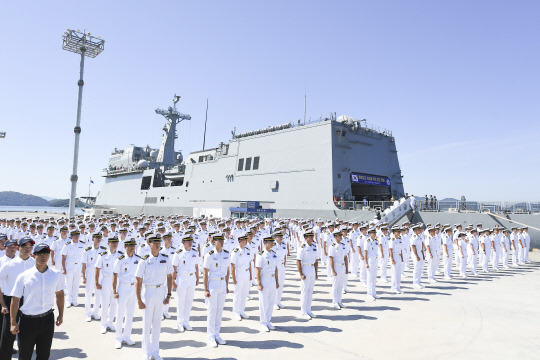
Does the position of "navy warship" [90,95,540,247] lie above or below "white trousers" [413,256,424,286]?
above

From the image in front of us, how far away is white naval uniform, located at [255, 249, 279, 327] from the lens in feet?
20.9

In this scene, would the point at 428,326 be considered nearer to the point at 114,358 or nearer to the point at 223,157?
the point at 114,358

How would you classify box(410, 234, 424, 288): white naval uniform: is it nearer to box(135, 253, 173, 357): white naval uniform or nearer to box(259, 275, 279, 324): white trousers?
box(259, 275, 279, 324): white trousers

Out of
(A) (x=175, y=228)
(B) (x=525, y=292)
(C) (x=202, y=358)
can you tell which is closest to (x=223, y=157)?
(A) (x=175, y=228)

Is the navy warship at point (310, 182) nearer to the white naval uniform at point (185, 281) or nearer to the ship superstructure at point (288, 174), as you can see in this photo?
the ship superstructure at point (288, 174)

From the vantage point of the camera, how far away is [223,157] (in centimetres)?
3039

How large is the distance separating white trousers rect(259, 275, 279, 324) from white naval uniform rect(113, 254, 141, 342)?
88.5 inches

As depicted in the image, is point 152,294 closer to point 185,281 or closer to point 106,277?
point 185,281

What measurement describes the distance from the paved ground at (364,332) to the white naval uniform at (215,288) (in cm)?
30

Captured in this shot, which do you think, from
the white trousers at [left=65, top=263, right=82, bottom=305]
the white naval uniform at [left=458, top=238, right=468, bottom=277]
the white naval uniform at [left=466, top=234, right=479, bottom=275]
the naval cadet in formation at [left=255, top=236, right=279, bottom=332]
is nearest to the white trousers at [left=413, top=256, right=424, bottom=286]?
the white naval uniform at [left=458, top=238, right=468, bottom=277]

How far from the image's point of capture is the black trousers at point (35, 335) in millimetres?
3654

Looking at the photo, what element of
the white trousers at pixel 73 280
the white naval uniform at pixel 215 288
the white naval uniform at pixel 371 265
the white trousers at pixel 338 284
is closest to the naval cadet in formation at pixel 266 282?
the white naval uniform at pixel 215 288

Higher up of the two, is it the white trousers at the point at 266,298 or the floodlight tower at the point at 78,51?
the floodlight tower at the point at 78,51

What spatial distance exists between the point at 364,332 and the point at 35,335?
5004 millimetres
